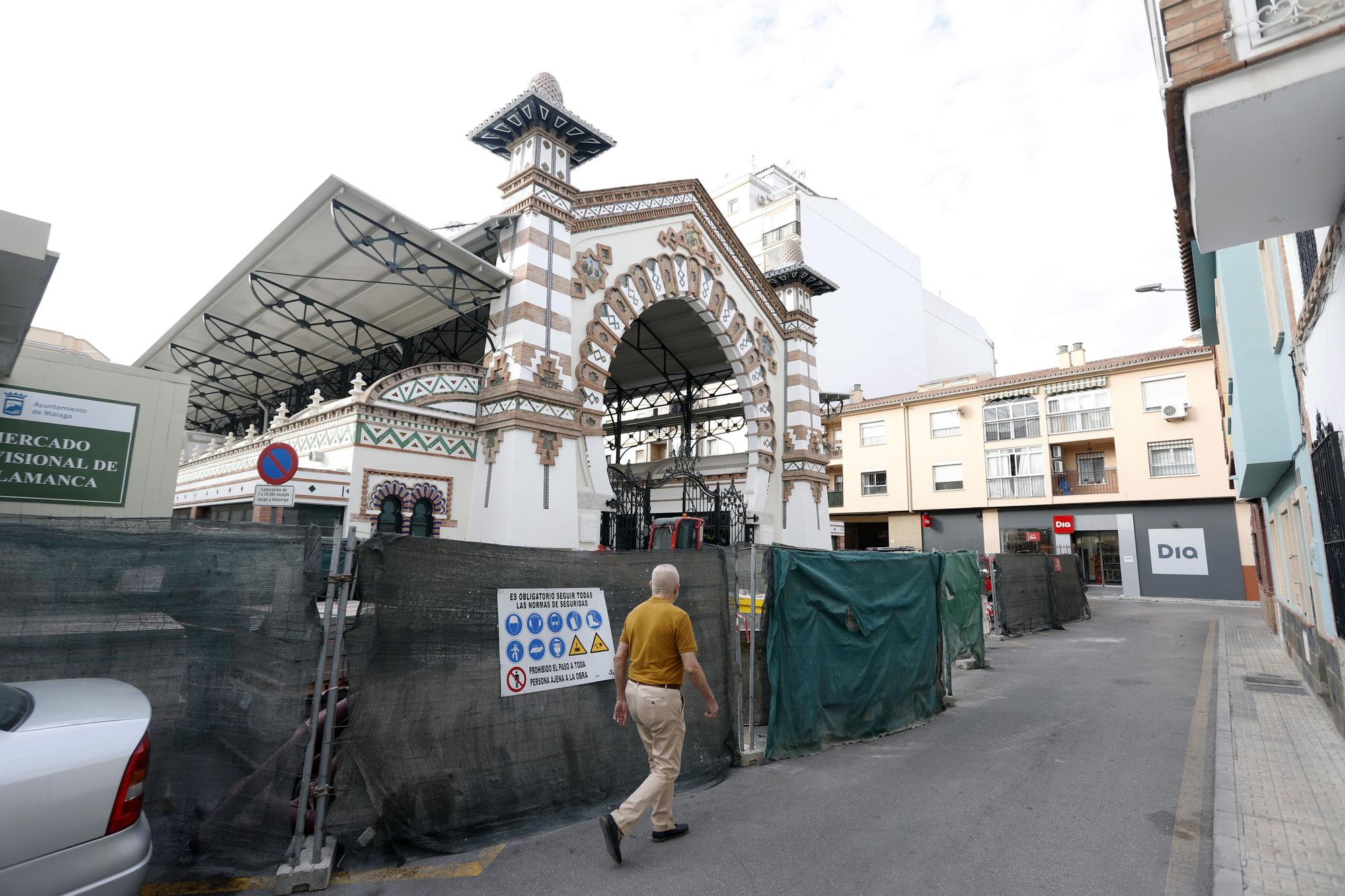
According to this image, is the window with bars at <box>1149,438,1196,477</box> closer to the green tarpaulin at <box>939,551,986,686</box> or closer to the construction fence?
the green tarpaulin at <box>939,551,986,686</box>

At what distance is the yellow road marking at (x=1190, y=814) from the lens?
13.4 feet

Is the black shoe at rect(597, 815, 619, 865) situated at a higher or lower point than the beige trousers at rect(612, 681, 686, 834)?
lower

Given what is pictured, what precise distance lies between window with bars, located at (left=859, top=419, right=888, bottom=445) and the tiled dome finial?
27.5 metres

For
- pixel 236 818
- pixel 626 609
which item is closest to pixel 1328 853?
pixel 626 609

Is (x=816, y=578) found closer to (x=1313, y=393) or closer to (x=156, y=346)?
(x=1313, y=393)

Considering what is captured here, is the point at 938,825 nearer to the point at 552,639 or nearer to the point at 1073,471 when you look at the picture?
the point at 552,639

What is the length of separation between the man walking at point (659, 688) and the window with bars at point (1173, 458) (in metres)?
32.4

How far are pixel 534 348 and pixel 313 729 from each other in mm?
10415

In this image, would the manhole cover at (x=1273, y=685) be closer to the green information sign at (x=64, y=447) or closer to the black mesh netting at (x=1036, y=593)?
the black mesh netting at (x=1036, y=593)

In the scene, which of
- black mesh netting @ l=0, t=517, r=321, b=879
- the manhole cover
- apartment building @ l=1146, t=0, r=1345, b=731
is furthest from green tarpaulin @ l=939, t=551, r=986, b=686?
black mesh netting @ l=0, t=517, r=321, b=879

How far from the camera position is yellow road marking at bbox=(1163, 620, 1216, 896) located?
4.08m

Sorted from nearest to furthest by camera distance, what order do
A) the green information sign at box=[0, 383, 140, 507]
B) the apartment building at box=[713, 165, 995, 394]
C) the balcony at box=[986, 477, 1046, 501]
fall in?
the green information sign at box=[0, 383, 140, 507], the balcony at box=[986, 477, 1046, 501], the apartment building at box=[713, 165, 995, 394]

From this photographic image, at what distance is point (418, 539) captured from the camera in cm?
441

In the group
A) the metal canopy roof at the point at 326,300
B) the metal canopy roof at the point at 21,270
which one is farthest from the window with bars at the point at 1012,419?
the metal canopy roof at the point at 21,270
